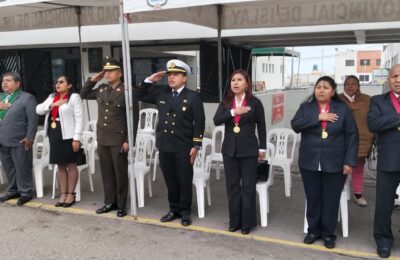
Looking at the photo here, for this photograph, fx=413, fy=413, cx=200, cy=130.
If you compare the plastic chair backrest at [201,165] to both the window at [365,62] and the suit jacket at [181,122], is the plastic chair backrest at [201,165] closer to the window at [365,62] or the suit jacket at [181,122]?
the suit jacket at [181,122]

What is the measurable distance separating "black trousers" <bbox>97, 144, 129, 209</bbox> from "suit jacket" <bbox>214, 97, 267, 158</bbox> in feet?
4.21

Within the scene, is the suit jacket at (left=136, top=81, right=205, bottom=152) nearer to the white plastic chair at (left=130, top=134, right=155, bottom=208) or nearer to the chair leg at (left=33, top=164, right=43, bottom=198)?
the white plastic chair at (left=130, top=134, right=155, bottom=208)

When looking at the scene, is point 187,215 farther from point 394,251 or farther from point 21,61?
point 21,61

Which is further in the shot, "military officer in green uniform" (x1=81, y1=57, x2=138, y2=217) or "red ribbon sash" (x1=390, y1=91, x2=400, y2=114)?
"military officer in green uniform" (x1=81, y1=57, x2=138, y2=217)

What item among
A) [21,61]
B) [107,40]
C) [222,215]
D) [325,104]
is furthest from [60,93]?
[21,61]

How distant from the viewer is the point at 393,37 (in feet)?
28.3

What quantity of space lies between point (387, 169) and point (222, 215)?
1.94m

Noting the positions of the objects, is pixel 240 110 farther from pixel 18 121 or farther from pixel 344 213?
pixel 18 121

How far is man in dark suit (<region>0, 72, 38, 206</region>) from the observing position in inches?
201

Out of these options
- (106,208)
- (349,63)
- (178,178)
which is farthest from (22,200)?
(349,63)

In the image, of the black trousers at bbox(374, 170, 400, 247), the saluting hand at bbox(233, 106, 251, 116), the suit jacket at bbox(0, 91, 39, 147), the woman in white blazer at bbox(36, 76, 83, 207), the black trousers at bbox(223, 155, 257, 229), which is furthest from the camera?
the suit jacket at bbox(0, 91, 39, 147)

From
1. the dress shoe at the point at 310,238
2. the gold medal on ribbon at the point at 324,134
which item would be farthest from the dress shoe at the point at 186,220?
the gold medal on ribbon at the point at 324,134

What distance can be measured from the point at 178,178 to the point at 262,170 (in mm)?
912

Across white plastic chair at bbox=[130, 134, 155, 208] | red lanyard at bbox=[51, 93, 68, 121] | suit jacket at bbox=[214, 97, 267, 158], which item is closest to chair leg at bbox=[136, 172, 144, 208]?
white plastic chair at bbox=[130, 134, 155, 208]
